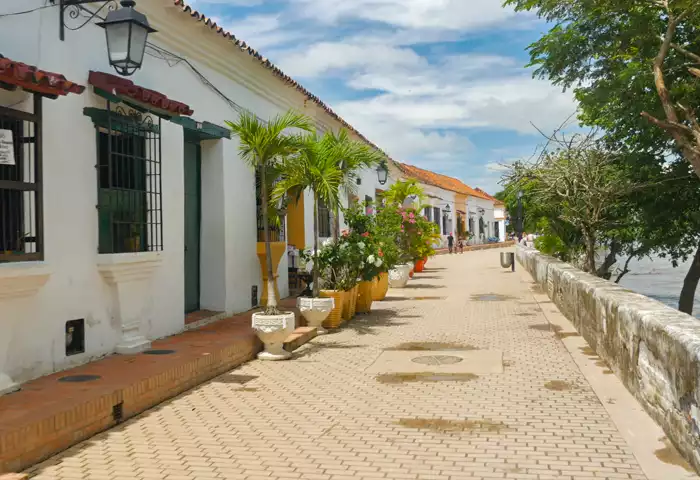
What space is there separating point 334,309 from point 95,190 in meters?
4.62

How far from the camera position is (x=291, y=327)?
8.05 meters

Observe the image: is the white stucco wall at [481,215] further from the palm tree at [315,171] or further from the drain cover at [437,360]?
the drain cover at [437,360]

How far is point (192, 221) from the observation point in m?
9.79

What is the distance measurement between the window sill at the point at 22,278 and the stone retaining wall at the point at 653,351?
483 centimetres

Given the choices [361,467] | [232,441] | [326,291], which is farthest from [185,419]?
[326,291]

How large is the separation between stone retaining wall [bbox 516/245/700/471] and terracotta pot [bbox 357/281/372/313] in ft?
13.9

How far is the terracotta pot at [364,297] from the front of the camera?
12.1m

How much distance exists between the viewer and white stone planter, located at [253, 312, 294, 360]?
791 centimetres

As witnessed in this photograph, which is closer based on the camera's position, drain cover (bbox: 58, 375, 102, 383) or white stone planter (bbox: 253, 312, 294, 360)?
drain cover (bbox: 58, 375, 102, 383)

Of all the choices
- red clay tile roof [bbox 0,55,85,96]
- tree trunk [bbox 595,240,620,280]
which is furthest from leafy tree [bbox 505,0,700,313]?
red clay tile roof [bbox 0,55,85,96]

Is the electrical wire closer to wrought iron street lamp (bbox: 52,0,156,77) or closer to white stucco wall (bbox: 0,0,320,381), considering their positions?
white stucco wall (bbox: 0,0,320,381)

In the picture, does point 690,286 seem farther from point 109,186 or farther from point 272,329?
point 109,186

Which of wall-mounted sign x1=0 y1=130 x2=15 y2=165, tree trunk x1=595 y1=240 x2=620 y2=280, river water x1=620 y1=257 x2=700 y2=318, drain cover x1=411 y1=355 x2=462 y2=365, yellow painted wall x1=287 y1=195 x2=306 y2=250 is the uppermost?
wall-mounted sign x1=0 y1=130 x2=15 y2=165

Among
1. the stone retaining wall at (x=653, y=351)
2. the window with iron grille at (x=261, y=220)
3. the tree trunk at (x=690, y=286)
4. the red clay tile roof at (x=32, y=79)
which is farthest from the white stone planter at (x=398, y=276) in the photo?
the red clay tile roof at (x=32, y=79)
